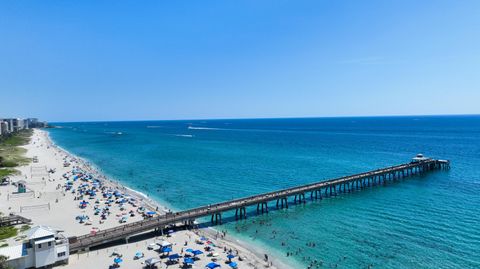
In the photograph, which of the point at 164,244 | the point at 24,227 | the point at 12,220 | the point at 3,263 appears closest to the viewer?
the point at 3,263

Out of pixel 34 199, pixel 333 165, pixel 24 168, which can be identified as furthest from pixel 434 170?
pixel 24 168

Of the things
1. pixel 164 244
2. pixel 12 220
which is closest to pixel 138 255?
pixel 164 244

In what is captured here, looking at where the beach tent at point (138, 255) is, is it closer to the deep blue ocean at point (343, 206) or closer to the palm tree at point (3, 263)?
A: the palm tree at point (3, 263)

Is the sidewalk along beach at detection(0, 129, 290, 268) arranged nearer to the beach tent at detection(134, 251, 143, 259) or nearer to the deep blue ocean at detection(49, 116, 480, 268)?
the beach tent at detection(134, 251, 143, 259)

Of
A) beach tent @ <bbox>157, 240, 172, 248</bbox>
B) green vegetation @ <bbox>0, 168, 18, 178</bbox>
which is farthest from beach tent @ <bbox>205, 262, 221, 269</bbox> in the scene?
green vegetation @ <bbox>0, 168, 18, 178</bbox>

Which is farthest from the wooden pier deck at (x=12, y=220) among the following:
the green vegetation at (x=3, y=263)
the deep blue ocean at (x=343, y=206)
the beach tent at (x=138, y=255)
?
the beach tent at (x=138, y=255)

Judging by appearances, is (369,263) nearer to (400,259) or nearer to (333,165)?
(400,259)

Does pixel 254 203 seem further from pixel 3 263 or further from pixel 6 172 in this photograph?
pixel 6 172

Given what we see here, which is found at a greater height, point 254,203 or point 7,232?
point 254,203
